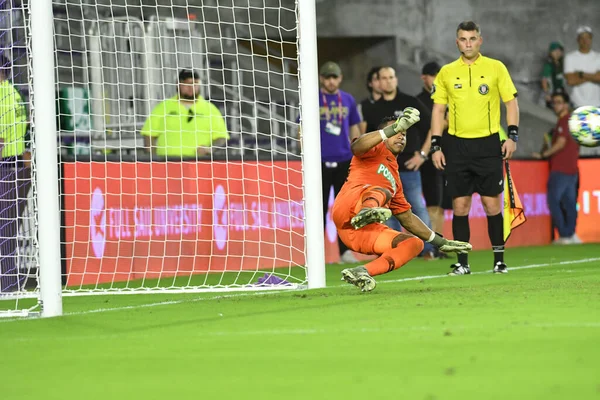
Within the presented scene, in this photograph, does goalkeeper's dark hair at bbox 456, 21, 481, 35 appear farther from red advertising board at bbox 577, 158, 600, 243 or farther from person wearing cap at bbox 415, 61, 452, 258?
red advertising board at bbox 577, 158, 600, 243

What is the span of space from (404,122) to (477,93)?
2.39 metres

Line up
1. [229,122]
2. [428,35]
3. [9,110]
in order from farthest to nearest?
[428,35]
[229,122]
[9,110]

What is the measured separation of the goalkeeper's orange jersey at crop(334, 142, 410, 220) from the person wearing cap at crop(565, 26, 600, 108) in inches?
584

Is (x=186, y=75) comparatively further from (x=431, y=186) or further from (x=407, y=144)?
(x=431, y=186)

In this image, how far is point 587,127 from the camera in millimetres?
Result: 10148

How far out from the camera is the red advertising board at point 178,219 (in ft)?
38.4

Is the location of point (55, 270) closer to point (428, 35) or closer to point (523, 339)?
point (523, 339)

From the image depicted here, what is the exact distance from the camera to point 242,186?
13070 millimetres

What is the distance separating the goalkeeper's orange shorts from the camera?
8.55m

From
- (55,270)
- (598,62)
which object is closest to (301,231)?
(55,270)

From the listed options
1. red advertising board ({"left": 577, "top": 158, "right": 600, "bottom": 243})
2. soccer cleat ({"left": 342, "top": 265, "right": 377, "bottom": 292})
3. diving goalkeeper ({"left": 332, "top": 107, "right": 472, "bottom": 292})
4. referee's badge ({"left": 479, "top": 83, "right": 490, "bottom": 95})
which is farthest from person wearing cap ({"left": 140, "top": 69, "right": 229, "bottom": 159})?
red advertising board ({"left": 577, "top": 158, "right": 600, "bottom": 243})

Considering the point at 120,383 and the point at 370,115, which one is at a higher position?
the point at 370,115

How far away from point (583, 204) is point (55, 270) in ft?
38.2

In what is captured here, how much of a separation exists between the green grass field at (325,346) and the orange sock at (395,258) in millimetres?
192
